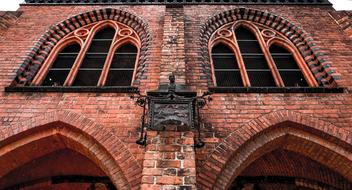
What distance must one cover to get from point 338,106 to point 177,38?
3059 millimetres


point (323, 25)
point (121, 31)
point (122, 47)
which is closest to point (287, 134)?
point (323, 25)

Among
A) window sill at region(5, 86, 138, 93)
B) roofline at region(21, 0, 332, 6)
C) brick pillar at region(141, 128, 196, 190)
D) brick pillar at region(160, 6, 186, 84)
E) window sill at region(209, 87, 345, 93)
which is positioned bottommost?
brick pillar at region(141, 128, 196, 190)

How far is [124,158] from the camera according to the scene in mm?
3875

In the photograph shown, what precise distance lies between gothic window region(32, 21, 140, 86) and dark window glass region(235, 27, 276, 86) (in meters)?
2.47

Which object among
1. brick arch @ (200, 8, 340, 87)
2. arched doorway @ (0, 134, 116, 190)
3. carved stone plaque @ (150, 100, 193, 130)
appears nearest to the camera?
carved stone plaque @ (150, 100, 193, 130)

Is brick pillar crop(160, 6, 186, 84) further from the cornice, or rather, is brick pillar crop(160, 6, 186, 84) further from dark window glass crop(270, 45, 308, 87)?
dark window glass crop(270, 45, 308, 87)

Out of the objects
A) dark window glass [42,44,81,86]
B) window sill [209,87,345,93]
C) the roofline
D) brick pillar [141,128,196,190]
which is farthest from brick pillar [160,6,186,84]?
dark window glass [42,44,81,86]

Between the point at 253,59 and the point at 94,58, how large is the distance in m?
3.59

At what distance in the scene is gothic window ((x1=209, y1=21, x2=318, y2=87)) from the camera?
5.84 metres

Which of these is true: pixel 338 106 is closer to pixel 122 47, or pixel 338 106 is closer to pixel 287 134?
pixel 287 134

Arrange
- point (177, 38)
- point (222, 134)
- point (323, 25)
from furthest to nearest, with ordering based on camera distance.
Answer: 1. point (323, 25)
2. point (177, 38)
3. point (222, 134)

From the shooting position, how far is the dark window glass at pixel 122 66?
586 cm

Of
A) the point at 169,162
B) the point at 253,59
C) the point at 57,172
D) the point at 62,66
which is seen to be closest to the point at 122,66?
the point at 62,66

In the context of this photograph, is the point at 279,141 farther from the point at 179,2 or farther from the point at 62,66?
the point at 179,2
